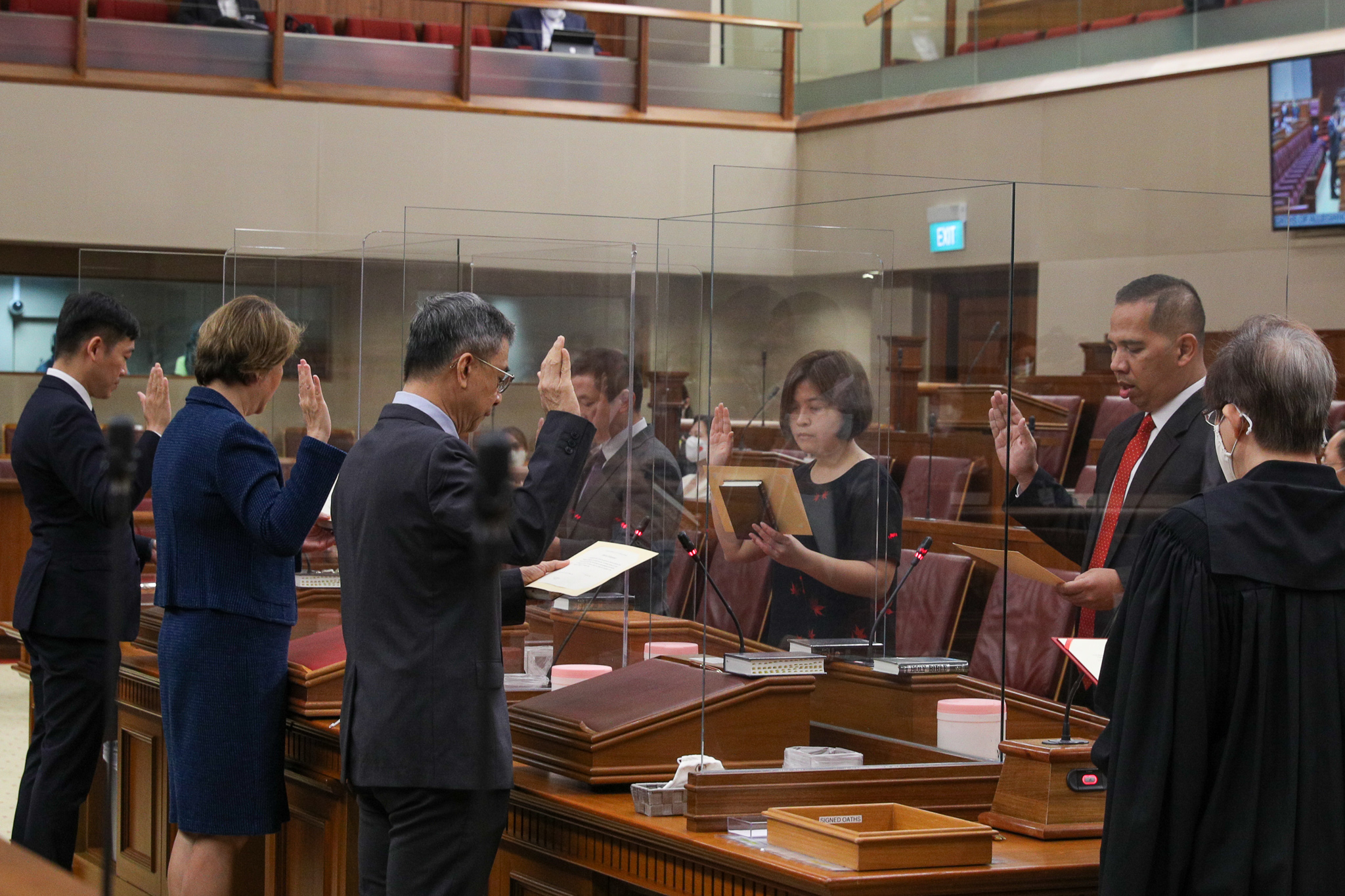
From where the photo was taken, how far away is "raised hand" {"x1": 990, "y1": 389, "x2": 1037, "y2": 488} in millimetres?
2523

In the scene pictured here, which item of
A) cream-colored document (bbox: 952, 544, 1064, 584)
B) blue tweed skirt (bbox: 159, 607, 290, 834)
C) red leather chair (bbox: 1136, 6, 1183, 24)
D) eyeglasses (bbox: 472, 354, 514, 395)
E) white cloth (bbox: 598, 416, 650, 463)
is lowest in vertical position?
blue tweed skirt (bbox: 159, 607, 290, 834)

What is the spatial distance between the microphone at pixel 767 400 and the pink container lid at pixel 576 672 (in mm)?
616

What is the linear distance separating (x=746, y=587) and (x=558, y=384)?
500 millimetres

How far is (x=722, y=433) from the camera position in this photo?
101 inches

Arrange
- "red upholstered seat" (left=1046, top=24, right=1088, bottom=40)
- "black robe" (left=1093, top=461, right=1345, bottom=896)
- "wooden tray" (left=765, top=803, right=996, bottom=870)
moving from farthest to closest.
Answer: "red upholstered seat" (left=1046, top=24, right=1088, bottom=40), "wooden tray" (left=765, top=803, right=996, bottom=870), "black robe" (left=1093, top=461, right=1345, bottom=896)

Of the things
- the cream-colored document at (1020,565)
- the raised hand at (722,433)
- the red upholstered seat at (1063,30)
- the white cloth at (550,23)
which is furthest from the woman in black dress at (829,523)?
the white cloth at (550,23)

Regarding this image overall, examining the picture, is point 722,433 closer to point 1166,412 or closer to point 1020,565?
point 1020,565

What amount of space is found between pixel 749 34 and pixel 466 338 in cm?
829

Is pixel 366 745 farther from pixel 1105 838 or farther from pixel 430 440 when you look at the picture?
pixel 1105 838

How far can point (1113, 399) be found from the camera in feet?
8.28

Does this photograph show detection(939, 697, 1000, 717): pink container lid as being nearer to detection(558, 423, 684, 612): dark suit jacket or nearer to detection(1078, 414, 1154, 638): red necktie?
detection(1078, 414, 1154, 638): red necktie

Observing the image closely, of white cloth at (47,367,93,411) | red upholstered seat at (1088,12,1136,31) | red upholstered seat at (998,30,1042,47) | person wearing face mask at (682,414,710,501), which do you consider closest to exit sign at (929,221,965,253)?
person wearing face mask at (682,414,710,501)

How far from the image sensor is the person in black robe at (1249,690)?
65.8 inches

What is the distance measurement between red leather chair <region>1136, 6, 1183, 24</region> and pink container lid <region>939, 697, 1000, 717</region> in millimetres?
6654
